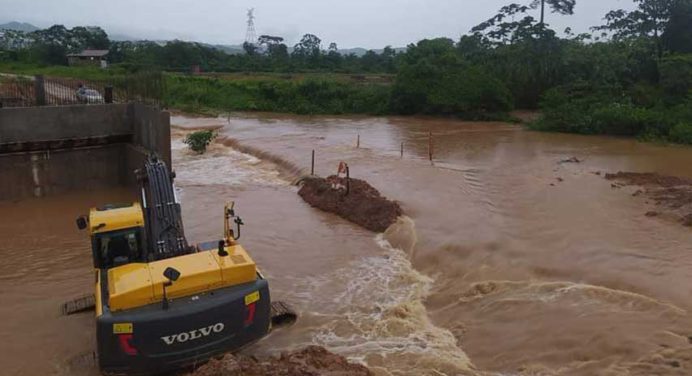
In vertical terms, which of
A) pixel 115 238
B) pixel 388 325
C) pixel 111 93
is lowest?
pixel 388 325

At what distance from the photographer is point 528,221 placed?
46.2ft

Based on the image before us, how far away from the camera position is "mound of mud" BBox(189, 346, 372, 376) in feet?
21.6

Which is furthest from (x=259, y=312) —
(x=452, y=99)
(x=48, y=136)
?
(x=452, y=99)

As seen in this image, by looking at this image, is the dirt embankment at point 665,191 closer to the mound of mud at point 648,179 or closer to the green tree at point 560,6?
the mound of mud at point 648,179

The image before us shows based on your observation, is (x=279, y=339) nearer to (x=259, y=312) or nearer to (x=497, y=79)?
(x=259, y=312)

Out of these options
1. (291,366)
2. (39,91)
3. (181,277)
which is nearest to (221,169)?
(39,91)

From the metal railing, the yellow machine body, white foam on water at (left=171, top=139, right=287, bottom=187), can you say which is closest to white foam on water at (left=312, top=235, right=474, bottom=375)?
the yellow machine body

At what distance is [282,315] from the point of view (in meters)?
9.61

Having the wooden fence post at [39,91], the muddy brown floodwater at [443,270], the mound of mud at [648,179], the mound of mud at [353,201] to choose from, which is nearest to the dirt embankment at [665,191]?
the mound of mud at [648,179]

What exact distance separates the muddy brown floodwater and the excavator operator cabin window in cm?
168

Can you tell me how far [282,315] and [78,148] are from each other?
12.4 m

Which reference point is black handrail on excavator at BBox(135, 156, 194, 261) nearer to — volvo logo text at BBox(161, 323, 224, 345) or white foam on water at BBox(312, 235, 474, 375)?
volvo logo text at BBox(161, 323, 224, 345)

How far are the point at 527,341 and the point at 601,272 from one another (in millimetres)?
2952

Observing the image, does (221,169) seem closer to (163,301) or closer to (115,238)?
(115,238)
